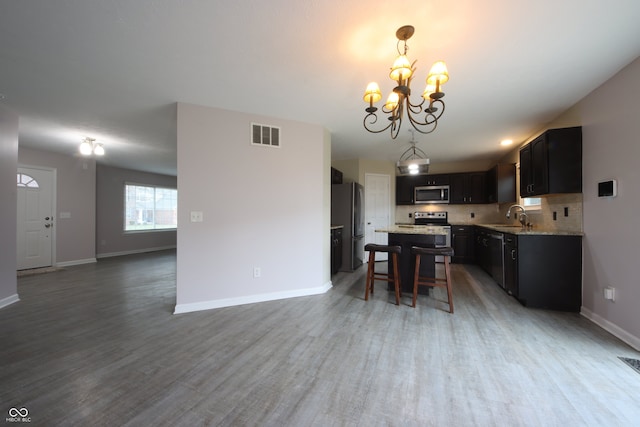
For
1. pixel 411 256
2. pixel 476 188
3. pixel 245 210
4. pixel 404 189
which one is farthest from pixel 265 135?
pixel 476 188

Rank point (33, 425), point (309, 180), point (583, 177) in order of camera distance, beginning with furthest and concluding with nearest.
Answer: point (309, 180) → point (583, 177) → point (33, 425)

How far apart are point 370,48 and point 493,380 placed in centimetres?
262

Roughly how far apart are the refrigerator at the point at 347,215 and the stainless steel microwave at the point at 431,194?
1.97 meters

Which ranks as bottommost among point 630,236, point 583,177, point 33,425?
point 33,425

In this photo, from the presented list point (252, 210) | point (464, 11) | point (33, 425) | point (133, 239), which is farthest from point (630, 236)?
point (133, 239)

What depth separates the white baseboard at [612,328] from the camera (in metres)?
2.12

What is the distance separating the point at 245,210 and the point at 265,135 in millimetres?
1054

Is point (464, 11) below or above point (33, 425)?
above

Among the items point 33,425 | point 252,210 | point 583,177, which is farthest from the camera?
point 252,210

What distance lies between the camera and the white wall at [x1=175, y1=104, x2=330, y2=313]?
2996mm

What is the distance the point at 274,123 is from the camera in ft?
11.2

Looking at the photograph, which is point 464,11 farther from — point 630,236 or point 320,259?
point 320,259

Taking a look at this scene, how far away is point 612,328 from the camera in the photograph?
7.76ft

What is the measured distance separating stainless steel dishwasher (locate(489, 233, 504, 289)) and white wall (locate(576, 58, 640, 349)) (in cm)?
95
